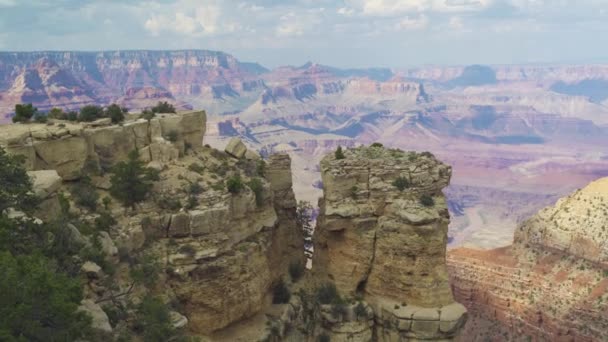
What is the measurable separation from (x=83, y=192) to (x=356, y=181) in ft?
54.4

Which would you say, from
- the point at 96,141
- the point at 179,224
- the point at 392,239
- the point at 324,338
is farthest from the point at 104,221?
the point at 392,239

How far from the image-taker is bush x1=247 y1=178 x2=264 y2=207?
34.9 metres

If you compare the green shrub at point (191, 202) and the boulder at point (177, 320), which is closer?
the boulder at point (177, 320)

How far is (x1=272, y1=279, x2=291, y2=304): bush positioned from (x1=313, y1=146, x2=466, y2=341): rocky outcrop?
290cm

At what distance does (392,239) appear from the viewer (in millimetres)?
35219

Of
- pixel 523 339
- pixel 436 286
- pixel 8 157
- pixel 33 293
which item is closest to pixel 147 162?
pixel 8 157

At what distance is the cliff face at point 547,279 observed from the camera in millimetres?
56312

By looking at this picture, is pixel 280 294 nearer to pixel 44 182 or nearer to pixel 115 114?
pixel 115 114

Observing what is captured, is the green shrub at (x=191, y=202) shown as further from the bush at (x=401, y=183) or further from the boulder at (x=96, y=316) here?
the bush at (x=401, y=183)

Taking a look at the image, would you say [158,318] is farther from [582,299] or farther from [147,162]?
[582,299]

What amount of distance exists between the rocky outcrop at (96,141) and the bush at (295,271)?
10578 millimetres

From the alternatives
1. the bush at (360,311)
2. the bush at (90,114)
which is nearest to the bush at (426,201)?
the bush at (360,311)

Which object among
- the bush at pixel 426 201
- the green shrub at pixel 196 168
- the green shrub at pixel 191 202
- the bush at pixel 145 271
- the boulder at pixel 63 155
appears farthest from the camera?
the bush at pixel 426 201

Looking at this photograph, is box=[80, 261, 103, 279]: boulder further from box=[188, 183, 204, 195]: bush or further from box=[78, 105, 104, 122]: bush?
box=[78, 105, 104, 122]: bush
